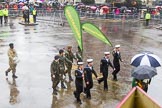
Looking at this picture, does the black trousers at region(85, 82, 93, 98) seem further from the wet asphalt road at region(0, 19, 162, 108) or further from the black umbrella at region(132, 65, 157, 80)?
the black umbrella at region(132, 65, 157, 80)

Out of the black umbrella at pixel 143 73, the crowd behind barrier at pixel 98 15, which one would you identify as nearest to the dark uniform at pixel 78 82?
the black umbrella at pixel 143 73

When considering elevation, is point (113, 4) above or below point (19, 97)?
above

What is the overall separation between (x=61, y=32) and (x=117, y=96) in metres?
17.6

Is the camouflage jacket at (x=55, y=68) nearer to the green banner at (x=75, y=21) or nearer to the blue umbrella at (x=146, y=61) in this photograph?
the green banner at (x=75, y=21)

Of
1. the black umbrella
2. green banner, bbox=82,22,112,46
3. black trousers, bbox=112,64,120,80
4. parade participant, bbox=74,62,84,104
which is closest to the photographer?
the black umbrella

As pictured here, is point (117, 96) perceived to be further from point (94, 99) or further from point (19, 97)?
point (19, 97)

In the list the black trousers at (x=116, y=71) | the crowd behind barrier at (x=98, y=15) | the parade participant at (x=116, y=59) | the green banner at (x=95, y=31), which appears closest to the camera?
the green banner at (x=95, y=31)

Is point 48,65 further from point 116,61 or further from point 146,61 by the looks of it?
point 146,61

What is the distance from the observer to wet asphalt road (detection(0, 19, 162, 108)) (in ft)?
40.7

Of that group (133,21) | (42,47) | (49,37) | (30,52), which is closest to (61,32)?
(49,37)

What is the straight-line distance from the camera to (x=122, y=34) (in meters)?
29.7

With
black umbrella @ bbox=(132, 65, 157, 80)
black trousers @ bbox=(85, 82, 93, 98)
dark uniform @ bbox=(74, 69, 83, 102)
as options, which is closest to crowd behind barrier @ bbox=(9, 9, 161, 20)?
black trousers @ bbox=(85, 82, 93, 98)

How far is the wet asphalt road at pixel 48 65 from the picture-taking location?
12.4m

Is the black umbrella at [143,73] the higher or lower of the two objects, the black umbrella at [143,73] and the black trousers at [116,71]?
the higher
